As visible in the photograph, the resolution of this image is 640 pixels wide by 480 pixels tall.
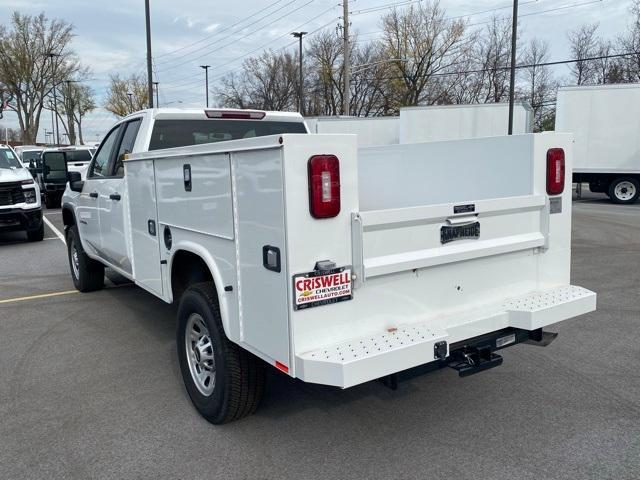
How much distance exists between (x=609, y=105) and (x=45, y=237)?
1796 cm

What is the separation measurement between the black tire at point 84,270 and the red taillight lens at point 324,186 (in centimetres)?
506

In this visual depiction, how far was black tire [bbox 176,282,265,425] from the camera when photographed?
340 centimetres

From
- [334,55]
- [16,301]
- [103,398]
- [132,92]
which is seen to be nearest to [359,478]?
[103,398]

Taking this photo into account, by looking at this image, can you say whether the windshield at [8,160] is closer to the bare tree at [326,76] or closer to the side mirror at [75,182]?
the side mirror at [75,182]

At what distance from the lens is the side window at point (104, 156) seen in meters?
5.82

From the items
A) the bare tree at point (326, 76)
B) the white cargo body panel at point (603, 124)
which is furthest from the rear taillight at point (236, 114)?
the bare tree at point (326, 76)

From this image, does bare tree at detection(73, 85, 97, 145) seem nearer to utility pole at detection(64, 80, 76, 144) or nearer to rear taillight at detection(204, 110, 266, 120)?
utility pole at detection(64, 80, 76, 144)

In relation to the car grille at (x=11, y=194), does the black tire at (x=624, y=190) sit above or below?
below

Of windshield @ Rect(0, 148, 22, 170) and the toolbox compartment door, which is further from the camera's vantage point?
windshield @ Rect(0, 148, 22, 170)

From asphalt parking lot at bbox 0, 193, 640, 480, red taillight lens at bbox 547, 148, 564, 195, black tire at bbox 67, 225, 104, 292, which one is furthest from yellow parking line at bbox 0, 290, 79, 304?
red taillight lens at bbox 547, 148, 564, 195

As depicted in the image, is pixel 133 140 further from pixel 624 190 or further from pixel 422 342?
pixel 624 190

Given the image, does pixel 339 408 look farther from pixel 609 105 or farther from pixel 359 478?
pixel 609 105

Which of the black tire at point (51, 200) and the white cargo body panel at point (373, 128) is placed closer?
the black tire at point (51, 200)

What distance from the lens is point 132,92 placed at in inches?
2372
